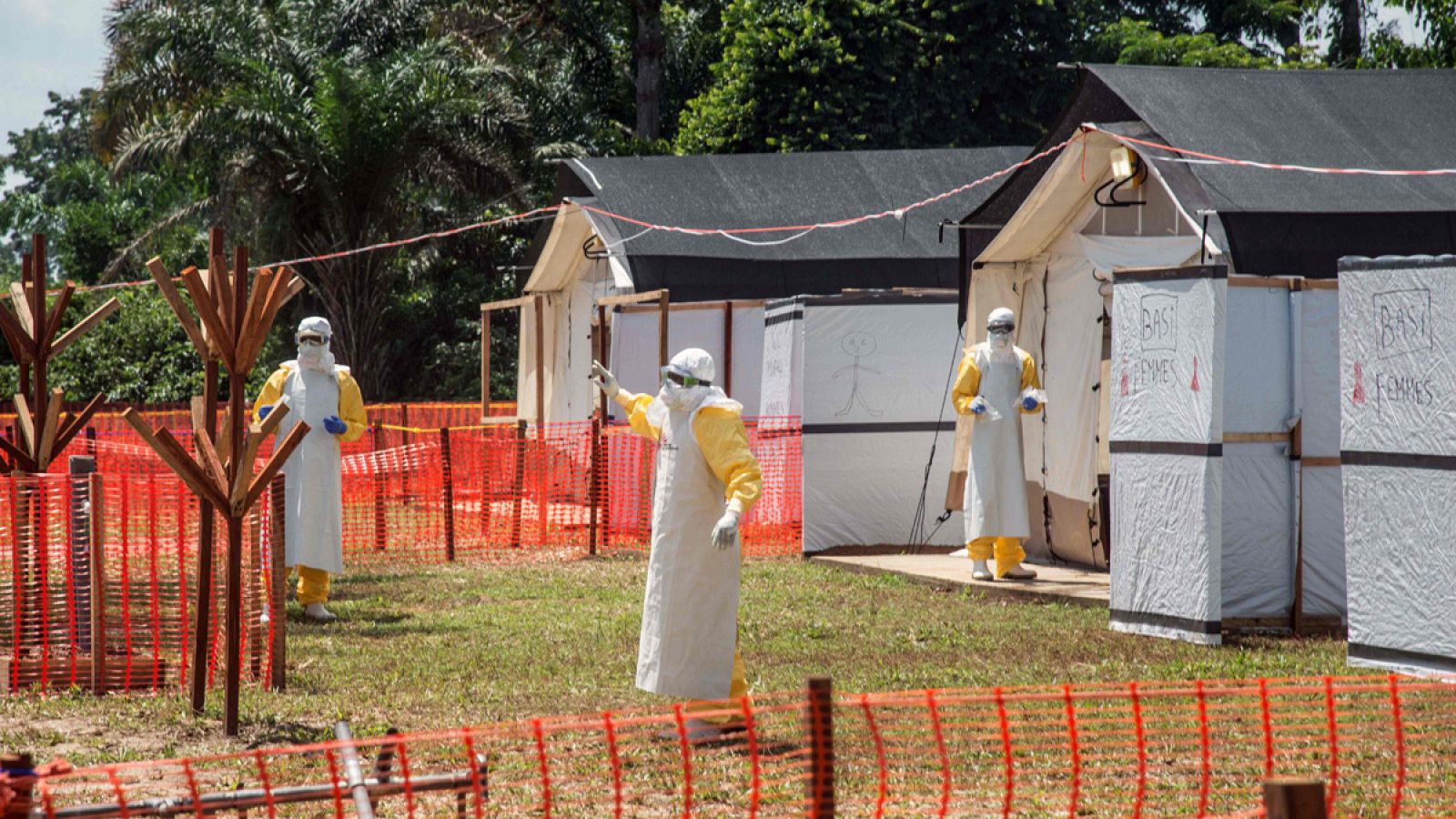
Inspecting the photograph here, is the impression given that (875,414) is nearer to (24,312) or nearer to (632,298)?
(632,298)

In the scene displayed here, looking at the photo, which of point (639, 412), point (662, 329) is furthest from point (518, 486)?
point (639, 412)

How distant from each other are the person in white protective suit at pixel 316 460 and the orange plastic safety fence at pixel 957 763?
4041 millimetres

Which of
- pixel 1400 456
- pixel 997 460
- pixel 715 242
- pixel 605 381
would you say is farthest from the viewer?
pixel 715 242

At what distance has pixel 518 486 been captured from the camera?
58.9ft

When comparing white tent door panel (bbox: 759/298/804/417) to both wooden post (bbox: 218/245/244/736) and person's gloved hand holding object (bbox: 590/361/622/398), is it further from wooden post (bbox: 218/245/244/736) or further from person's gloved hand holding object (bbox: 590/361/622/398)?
wooden post (bbox: 218/245/244/736)

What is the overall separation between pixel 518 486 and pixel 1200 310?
9290mm

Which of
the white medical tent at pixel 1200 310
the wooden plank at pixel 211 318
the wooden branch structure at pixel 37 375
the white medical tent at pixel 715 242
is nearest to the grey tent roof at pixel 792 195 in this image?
the white medical tent at pixel 715 242

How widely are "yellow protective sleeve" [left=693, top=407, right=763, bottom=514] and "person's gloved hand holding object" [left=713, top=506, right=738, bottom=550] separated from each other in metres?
0.10

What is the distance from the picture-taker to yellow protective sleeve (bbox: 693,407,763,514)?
7602 mm

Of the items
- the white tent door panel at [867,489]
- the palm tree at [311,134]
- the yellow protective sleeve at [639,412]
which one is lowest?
Answer: the white tent door panel at [867,489]

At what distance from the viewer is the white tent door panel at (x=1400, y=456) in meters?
8.47

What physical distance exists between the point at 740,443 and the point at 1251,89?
7248mm

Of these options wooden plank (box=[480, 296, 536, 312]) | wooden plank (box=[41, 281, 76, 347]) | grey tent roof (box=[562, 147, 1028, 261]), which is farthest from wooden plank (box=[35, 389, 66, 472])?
wooden plank (box=[480, 296, 536, 312])

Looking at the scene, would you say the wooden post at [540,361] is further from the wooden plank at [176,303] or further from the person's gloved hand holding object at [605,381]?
the wooden plank at [176,303]
